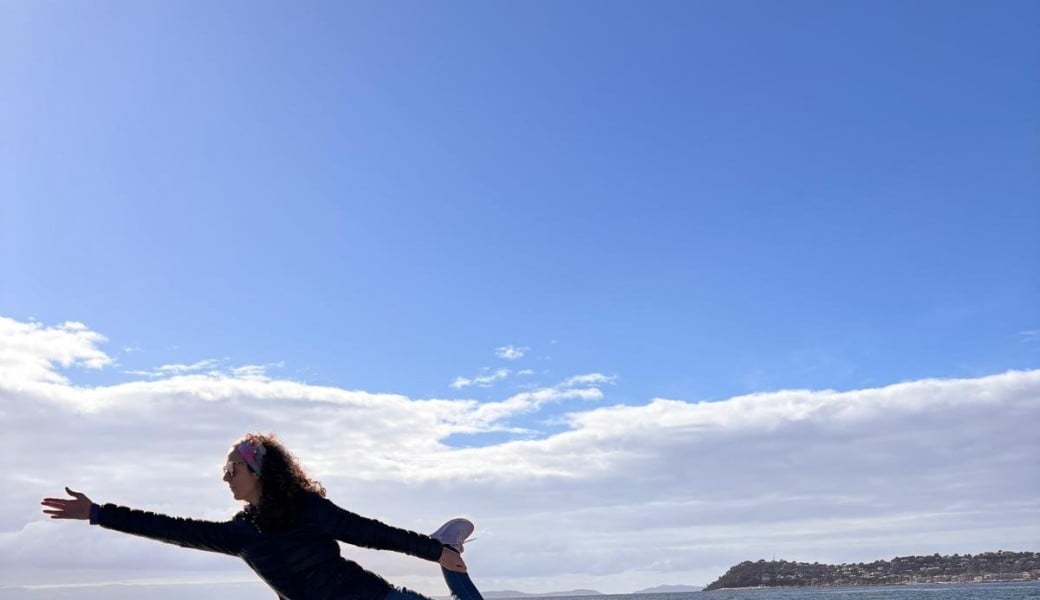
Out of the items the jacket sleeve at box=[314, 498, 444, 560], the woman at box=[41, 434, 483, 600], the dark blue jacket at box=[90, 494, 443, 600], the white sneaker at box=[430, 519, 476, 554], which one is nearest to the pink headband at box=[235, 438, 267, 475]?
the woman at box=[41, 434, 483, 600]

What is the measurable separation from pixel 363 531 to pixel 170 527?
1.43 metres

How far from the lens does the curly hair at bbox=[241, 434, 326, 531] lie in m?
6.36

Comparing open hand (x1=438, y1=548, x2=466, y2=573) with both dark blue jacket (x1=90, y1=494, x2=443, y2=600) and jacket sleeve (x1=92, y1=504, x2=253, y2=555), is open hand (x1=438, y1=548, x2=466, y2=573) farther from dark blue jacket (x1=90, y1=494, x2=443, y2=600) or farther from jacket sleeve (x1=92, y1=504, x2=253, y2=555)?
jacket sleeve (x1=92, y1=504, x2=253, y2=555)

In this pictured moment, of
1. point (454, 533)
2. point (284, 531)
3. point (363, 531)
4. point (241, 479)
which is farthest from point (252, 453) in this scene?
point (454, 533)

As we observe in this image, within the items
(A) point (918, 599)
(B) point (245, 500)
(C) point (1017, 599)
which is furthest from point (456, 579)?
(A) point (918, 599)

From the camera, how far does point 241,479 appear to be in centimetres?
646

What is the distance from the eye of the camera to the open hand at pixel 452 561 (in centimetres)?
662

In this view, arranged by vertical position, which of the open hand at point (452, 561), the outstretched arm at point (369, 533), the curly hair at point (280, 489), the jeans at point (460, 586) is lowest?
the jeans at point (460, 586)

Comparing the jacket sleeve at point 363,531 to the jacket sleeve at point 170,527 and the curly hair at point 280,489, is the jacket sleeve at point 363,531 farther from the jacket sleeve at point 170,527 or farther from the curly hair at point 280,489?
the jacket sleeve at point 170,527

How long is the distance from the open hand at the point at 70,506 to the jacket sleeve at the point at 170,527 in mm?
107

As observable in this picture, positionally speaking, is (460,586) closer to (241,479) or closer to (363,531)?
(363,531)

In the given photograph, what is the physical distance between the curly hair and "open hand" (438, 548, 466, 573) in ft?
3.14

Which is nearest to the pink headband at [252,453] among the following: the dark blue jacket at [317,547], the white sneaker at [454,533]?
the dark blue jacket at [317,547]

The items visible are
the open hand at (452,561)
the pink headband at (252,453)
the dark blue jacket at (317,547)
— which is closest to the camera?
the dark blue jacket at (317,547)
